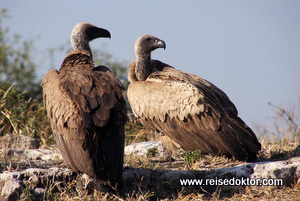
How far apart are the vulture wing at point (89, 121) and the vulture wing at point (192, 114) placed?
1534 millimetres

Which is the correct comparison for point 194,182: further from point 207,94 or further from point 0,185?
point 0,185

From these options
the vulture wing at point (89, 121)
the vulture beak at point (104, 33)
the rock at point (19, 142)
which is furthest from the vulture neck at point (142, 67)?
the vulture wing at point (89, 121)

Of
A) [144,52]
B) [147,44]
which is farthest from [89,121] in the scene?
Result: [147,44]

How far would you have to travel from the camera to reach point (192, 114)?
21.1 feet

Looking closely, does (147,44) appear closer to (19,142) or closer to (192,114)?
(192,114)

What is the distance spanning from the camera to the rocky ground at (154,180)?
4578mm

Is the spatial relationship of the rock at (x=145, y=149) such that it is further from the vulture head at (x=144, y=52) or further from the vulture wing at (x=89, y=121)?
the vulture wing at (x=89, y=121)

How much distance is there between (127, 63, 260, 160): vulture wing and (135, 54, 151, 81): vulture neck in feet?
1.13

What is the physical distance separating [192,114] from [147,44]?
2175mm

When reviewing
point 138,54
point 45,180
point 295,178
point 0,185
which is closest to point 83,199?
point 45,180

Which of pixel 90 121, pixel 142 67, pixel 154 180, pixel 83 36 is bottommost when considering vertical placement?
pixel 154 180

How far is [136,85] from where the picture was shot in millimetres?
7258

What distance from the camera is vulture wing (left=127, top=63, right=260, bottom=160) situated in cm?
606

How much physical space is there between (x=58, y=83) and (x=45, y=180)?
1177 millimetres
